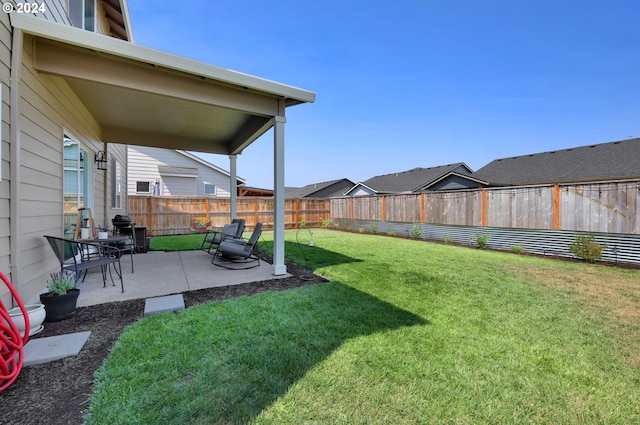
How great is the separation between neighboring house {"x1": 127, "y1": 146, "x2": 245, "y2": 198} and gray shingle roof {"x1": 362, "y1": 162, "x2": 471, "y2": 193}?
36.4 ft

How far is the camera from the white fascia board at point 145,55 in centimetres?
293

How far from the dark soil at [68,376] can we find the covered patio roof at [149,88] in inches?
113

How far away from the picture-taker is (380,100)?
15.4 m

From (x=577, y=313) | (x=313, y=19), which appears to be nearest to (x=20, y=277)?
(x=577, y=313)

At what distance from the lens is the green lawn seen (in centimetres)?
173

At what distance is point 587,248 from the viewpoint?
249 inches

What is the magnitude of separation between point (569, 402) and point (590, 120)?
63.3 feet

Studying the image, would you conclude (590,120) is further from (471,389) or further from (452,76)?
(471,389)

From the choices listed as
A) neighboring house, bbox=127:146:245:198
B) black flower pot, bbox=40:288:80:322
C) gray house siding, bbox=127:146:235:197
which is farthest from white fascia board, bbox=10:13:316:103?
gray house siding, bbox=127:146:235:197

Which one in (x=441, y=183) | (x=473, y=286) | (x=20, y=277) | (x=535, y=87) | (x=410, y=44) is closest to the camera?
(x=20, y=277)

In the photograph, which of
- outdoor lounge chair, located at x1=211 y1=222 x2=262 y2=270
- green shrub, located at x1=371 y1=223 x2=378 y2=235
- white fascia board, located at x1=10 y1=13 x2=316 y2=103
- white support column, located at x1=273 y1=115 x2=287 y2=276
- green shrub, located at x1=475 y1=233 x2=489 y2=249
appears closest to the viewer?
white fascia board, located at x1=10 y1=13 x2=316 y2=103

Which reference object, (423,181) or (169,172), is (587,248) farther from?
(169,172)

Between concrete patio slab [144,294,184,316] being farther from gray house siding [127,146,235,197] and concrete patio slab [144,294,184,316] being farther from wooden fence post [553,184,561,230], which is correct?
gray house siding [127,146,235,197]

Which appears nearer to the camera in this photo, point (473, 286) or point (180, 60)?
point (180, 60)
